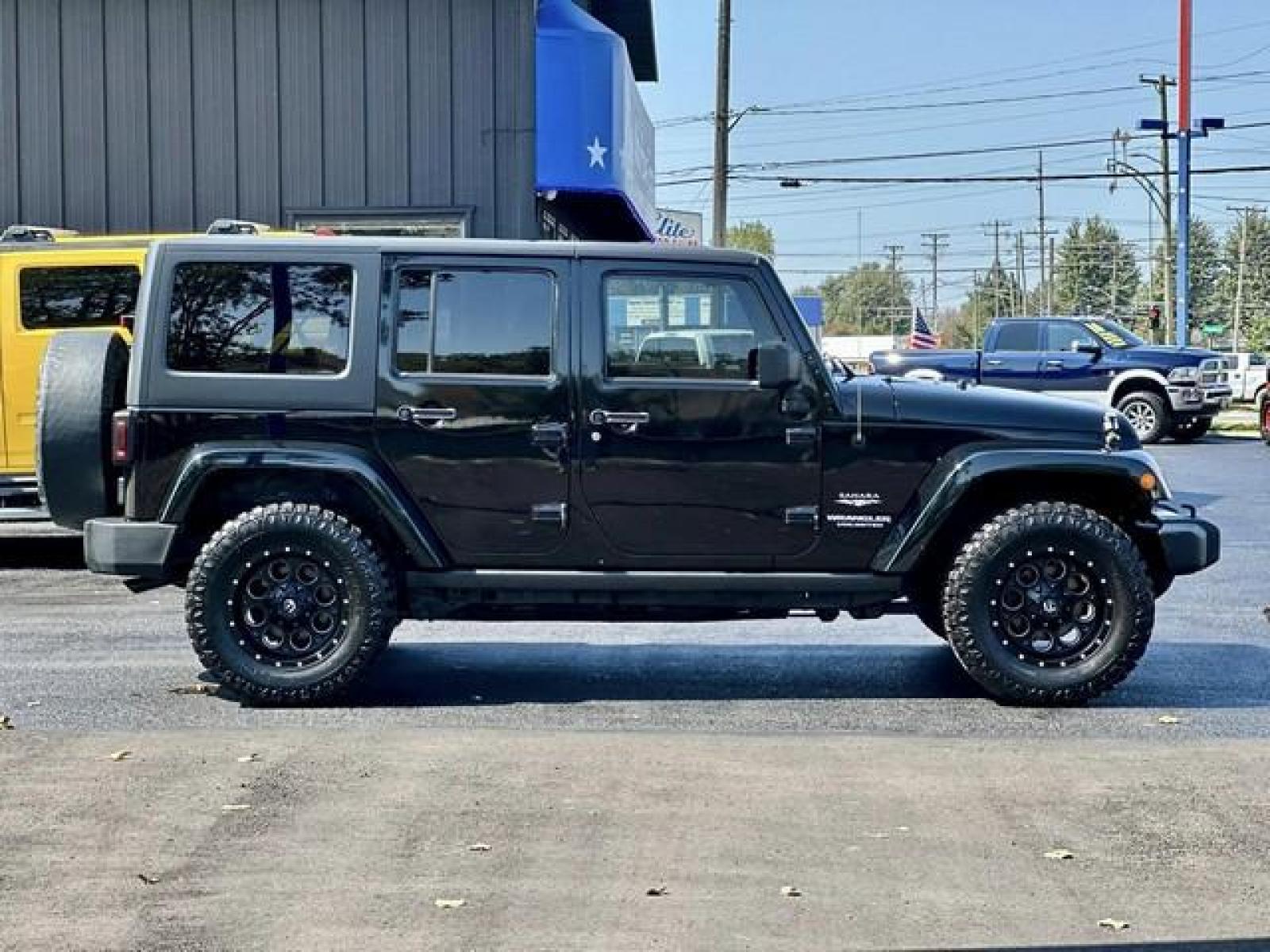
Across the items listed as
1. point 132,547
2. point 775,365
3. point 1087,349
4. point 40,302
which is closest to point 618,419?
point 775,365

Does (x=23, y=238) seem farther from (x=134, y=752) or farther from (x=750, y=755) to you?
(x=750, y=755)

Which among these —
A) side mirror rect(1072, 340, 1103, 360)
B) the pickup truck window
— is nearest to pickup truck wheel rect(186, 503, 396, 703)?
side mirror rect(1072, 340, 1103, 360)

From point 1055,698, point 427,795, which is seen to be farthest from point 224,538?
point 1055,698

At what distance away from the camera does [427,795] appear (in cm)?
627

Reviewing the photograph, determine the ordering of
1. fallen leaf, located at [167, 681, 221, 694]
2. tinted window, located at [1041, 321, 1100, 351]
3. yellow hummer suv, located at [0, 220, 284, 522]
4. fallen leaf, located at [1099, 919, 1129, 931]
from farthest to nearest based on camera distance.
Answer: tinted window, located at [1041, 321, 1100, 351] → yellow hummer suv, located at [0, 220, 284, 522] → fallen leaf, located at [167, 681, 221, 694] → fallen leaf, located at [1099, 919, 1129, 931]

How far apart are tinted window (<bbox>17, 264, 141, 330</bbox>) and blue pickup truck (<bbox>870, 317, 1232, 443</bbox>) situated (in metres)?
15.6

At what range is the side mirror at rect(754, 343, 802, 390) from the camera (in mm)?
7668

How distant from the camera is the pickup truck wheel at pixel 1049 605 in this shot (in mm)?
7785

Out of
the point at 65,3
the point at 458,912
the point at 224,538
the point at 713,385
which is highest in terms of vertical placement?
the point at 65,3

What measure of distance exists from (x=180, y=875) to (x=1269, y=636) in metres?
6.51

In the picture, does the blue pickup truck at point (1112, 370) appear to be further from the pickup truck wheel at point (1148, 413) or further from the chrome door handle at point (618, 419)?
the chrome door handle at point (618, 419)

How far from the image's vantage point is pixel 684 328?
785 centimetres

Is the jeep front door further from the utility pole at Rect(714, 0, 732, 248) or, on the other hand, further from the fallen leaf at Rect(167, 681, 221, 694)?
the utility pole at Rect(714, 0, 732, 248)

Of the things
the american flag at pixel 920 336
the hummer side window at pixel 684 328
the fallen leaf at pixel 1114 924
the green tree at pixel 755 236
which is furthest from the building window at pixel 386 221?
the green tree at pixel 755 236
